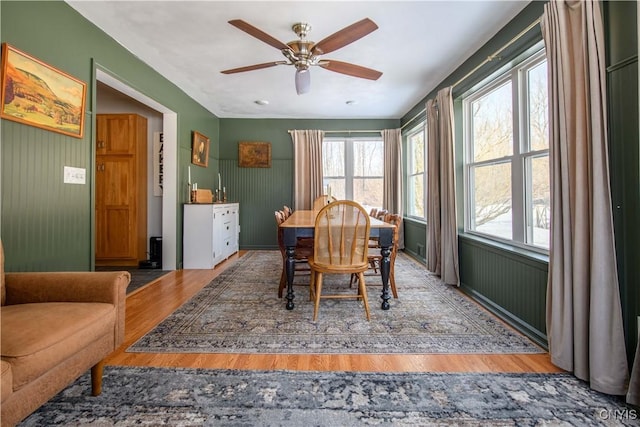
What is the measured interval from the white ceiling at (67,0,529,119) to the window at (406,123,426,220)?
85 cm

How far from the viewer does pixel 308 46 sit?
2350 mm

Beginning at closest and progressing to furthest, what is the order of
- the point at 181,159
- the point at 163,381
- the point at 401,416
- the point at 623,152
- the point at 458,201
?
the point at 401,416 < the point at 623,152 < the point at 163,381 < the point at 458,201 < the point at 181,159

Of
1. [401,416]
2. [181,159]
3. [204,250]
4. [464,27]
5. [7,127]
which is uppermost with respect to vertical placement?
[464,27]

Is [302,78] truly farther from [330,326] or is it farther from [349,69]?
[330,326]

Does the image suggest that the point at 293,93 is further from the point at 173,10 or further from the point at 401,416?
the point at 401,416

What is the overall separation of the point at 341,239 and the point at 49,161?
2.20m

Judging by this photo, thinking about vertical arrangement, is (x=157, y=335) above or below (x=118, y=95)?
below

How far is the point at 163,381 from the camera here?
155 centimetres

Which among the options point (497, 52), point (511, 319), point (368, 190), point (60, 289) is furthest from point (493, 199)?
point (60, 289)

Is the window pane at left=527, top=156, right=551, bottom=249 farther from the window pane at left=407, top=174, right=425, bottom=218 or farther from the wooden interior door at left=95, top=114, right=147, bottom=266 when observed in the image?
the wooden interior door at left=95, top=114, right=147, bottom=266

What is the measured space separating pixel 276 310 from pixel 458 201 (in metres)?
2.31

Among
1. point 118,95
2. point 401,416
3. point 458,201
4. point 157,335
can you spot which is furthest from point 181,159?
point 401,416

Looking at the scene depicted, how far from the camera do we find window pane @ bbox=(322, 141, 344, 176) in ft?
18.4

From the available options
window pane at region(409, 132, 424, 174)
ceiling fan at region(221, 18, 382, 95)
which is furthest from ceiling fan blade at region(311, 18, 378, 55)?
window pane at region(409, 132, 424, 174)
